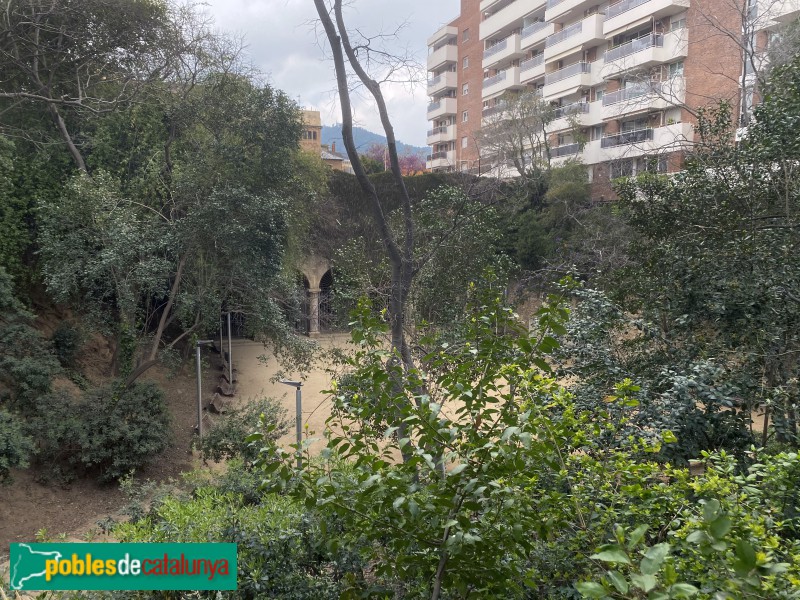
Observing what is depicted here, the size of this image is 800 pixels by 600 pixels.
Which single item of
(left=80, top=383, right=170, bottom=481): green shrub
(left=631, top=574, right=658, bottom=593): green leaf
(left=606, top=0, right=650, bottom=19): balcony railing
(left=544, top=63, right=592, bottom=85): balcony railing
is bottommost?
(left=80, top=383, right=170, bottom=481): green shrub

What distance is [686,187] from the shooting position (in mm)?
6219

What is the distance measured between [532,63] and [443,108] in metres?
6.66

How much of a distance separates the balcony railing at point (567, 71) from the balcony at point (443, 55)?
8.01 m

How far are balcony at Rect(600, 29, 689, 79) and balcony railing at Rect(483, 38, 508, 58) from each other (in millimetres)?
6888

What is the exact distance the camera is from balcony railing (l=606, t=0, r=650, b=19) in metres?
18.1

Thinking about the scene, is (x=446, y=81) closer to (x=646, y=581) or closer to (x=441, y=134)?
(x=441, y=134)

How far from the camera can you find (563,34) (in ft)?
69.1

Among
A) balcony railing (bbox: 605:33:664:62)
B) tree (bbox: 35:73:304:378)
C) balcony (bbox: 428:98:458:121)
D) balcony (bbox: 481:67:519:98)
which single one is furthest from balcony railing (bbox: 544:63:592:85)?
tree (bbox: 35:73:304:378)

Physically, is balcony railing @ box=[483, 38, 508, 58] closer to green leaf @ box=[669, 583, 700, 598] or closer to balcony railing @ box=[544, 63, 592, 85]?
balcony railing @ box=[544, 63, 592, 85]

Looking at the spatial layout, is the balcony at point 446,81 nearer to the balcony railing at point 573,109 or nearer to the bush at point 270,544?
the balcony railing at point 573,109

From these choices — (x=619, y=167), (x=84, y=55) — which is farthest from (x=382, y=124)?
(x=619, y=167)

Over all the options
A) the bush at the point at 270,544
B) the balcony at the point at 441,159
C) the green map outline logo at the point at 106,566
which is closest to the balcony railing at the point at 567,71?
the balcony at the point at 441,159

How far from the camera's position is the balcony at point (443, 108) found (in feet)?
94.6

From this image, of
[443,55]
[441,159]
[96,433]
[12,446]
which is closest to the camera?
[12,446]
